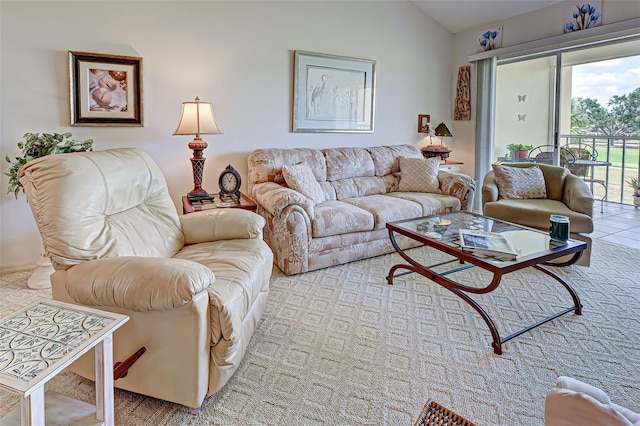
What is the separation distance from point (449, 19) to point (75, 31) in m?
4.08

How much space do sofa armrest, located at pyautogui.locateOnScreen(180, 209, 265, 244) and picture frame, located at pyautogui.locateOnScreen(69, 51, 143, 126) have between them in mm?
Result: 1454

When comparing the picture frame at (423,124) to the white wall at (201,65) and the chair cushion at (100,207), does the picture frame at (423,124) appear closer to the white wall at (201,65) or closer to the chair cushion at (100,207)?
the white wall at (201,65)

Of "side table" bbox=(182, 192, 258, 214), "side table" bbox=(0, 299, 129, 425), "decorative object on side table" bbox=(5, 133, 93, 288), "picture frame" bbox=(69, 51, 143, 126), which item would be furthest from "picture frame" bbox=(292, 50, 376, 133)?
"side table" bbox=(0, 299, 129, 425)

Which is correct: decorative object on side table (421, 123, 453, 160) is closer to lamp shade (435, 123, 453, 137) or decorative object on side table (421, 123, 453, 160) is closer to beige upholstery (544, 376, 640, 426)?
lamp shade (435, 123, 453, 137)

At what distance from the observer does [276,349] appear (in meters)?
2.01

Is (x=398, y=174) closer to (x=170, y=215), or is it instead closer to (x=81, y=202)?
(x=170, y=215)

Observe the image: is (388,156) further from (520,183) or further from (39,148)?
(39,148)

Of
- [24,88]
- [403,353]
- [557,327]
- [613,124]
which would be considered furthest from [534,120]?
[24,88]

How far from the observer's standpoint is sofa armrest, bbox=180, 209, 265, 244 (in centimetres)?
227

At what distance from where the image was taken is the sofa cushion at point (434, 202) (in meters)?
3.63

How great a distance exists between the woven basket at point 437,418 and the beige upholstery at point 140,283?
83cm

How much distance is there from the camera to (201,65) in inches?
136

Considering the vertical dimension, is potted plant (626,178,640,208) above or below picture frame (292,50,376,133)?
below

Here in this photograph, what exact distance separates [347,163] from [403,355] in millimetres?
2386
